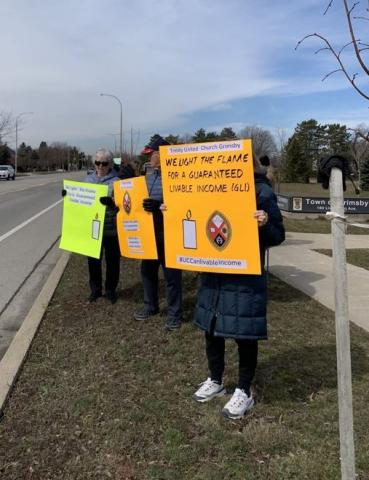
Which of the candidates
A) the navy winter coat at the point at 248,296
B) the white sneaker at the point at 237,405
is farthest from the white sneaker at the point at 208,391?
the navy winter coat at the point at 248,296

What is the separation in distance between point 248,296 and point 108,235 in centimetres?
311

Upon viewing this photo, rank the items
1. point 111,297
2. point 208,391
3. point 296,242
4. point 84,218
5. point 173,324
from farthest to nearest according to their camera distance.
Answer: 1. point 296,242
2. point 111,297
3. point 84,218
4. point 173,324
5. point 208,391

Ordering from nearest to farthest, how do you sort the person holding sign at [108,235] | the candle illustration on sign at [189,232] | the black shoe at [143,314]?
1. the candle illustration on sign at [189,232]
2. the black shoe at [143,314]
3. the person holding sign at [108,235]

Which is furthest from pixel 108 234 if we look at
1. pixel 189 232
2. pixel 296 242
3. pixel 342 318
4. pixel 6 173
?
pixel 6 173

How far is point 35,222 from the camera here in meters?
16.5

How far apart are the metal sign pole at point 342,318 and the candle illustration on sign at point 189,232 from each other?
1354mm

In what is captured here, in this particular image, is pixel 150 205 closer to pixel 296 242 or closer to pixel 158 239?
pixel 158 239

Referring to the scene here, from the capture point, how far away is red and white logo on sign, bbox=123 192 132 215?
5.54m

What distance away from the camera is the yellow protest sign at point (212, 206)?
3.23m

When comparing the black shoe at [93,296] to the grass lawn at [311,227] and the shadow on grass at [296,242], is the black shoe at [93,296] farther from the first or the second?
the grass lawn at [311,227]

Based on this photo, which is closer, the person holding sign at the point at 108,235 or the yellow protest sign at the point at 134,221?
the yellow protest sign at the point at 134,221

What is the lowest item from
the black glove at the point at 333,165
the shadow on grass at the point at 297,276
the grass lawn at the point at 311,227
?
the shadow on grass at the point at 297,276

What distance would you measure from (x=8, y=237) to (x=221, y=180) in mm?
10692

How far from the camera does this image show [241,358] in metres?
3.61
